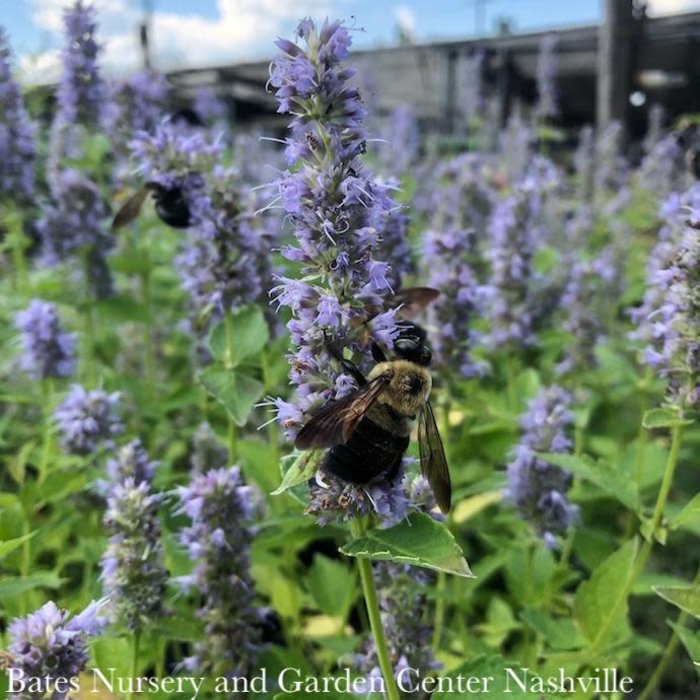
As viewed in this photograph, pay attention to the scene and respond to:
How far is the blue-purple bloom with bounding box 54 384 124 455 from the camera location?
3.90 m

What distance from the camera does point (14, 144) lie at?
5.35 m

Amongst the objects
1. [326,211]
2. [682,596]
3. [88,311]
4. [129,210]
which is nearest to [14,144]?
[88,311]

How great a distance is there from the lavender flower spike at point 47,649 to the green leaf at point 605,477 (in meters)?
1.68

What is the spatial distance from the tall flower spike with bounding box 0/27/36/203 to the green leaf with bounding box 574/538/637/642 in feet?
14.0

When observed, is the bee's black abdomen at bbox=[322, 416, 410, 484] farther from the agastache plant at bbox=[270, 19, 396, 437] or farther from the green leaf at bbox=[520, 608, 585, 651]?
the green leaf at bbox=[520, 608, 585, 651]

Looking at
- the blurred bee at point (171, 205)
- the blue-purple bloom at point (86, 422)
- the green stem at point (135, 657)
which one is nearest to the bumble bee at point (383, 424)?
the green stem at point (135, 657)

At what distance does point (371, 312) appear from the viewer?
7.00 feet

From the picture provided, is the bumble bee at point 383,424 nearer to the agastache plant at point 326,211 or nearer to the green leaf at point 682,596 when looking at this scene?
the agastache plant at point 326,211

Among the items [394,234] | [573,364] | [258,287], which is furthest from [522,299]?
[258,287]

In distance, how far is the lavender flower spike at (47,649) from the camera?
2000mm

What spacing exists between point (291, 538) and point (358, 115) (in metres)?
2.13

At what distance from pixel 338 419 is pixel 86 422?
7.57 ft

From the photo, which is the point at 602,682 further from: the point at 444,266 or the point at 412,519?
the point at 444,266

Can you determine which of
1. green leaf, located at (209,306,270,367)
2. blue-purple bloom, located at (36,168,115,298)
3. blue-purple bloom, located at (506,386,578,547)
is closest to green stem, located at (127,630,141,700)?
green leaf, located at (209,306,270,367)
